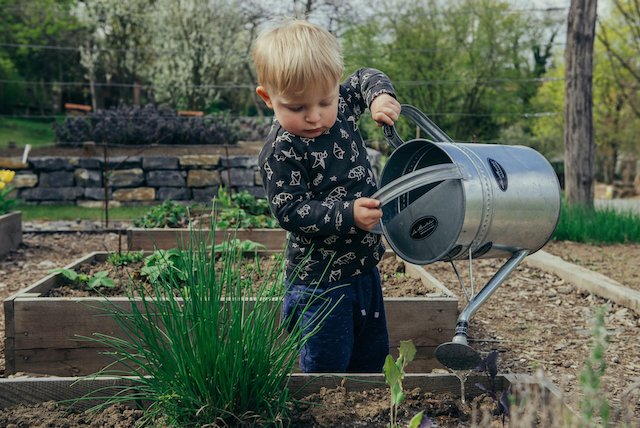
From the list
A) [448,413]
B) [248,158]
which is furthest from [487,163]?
[248,158]

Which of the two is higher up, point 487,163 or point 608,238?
point 487,163

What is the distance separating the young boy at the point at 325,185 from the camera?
1881mm

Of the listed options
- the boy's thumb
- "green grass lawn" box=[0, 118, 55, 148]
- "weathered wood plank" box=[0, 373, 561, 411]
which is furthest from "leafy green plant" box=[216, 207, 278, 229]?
"green grass lawn" box=[0, 118, 55, 148]

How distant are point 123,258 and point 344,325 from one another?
6.65 ft

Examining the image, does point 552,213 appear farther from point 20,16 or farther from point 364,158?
point 20,16

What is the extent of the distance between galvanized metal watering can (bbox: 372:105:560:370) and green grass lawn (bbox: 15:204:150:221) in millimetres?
7493

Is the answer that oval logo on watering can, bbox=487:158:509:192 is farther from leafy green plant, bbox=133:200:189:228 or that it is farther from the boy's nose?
leafy green plant, bbox=133:200:189:228

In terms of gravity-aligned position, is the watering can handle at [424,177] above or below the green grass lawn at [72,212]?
above

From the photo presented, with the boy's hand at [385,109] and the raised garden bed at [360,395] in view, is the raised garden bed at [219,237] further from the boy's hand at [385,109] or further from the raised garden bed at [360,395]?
the raised garden bed at [360,395]

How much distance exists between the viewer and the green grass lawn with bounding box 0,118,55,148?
57.7 ft

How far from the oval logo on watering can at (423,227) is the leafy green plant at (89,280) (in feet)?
5.85

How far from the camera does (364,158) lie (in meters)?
2.29

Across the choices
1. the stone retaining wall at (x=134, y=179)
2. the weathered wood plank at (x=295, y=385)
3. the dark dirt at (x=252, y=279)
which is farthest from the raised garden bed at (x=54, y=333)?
the stone retaining wall at (x=134, y=179)

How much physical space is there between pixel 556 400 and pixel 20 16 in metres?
25.3
